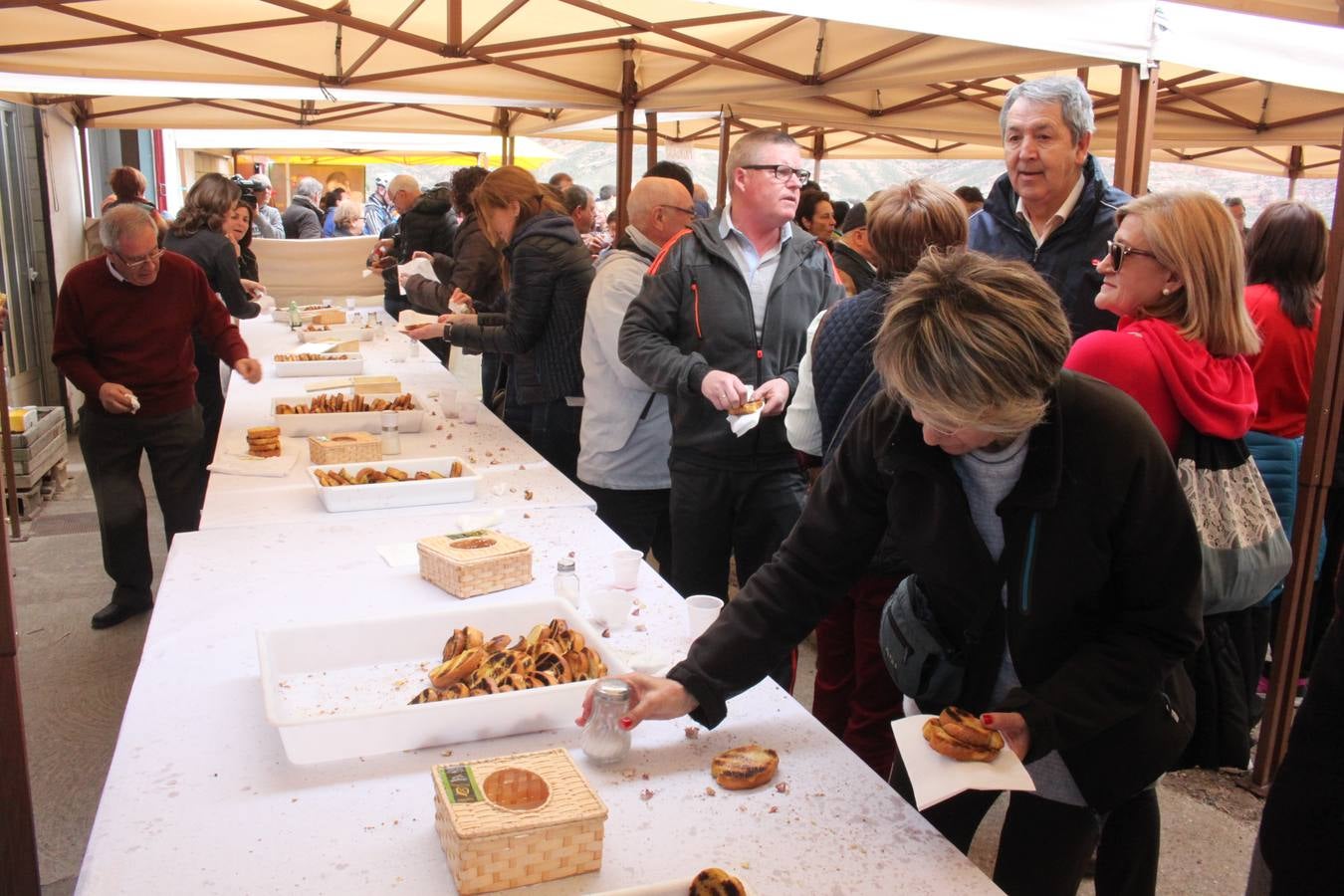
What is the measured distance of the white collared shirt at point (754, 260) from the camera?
9.70ft

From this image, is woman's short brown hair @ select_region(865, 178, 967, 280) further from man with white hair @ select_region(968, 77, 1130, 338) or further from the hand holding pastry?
the hand holding pastry

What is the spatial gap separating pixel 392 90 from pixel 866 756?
4536 millimetres

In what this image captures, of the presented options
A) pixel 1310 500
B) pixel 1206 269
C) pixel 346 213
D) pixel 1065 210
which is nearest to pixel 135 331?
pixel 1065 210

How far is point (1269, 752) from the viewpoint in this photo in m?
3.02

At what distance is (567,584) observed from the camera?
6.94ft

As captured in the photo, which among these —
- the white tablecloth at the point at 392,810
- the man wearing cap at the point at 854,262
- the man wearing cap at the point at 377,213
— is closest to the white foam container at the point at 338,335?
the man wearing cap at the point at 854,262

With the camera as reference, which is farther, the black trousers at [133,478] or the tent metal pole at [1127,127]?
the black trousers at [133,478]

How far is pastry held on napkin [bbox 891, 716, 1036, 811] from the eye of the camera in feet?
4.37

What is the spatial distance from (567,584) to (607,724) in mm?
606

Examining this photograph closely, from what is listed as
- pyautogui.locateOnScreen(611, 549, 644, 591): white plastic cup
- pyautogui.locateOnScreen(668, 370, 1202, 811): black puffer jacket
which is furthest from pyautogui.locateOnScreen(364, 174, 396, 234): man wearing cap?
pyautogui.locateOnScreen(668, 370, 1202, 811): black puffer jacket

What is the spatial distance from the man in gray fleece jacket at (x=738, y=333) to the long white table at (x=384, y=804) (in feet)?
2.86

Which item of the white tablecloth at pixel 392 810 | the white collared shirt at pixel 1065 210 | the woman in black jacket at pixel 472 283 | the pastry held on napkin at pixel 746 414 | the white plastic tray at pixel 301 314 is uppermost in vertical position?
the white collared shirt at pixel 1065 210

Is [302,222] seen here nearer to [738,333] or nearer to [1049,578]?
[738,333]

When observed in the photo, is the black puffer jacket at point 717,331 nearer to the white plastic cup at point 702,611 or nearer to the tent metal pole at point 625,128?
the white plastic cup at point 702,611
